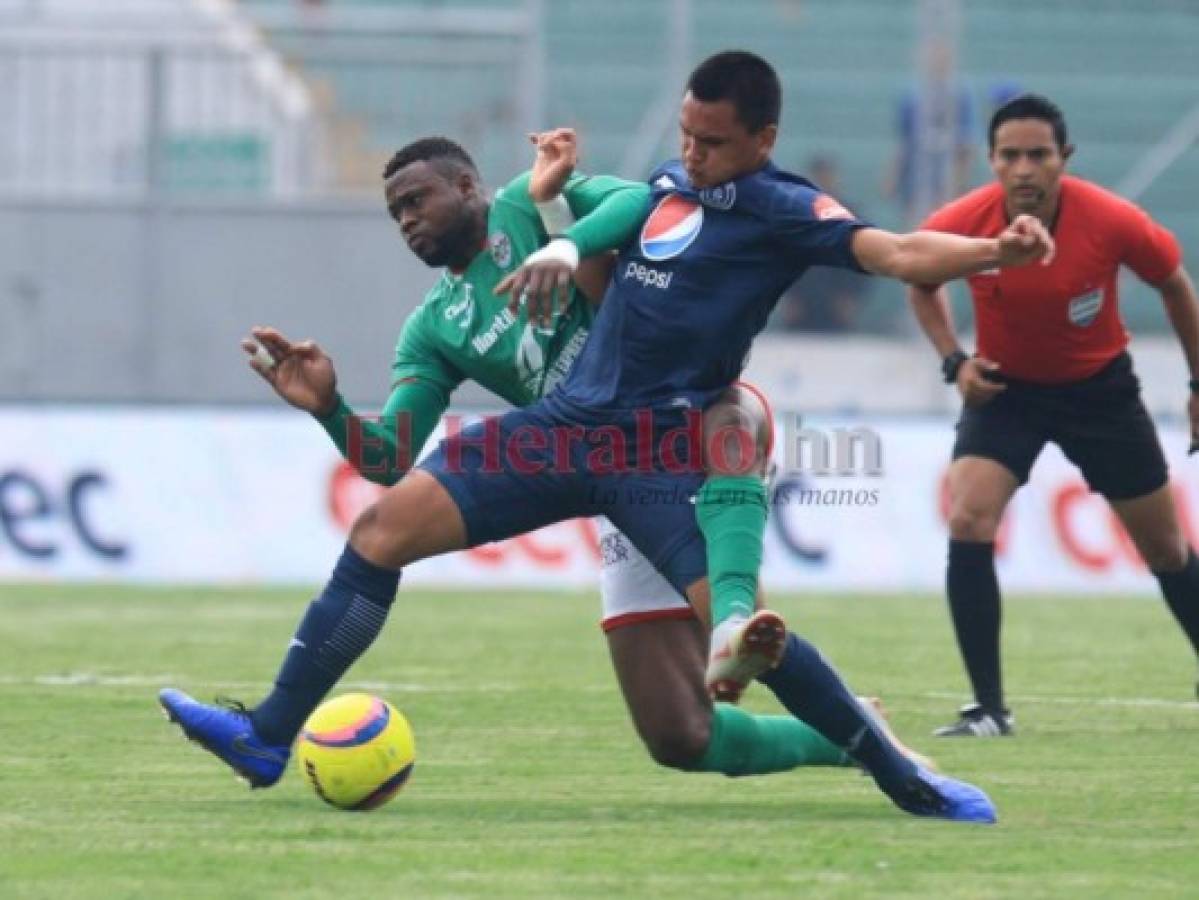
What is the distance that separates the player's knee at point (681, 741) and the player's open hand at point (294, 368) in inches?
53.1

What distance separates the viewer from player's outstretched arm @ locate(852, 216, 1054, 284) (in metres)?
6.38

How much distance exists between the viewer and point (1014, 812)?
717cm

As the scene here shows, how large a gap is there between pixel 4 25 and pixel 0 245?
1.66 metres

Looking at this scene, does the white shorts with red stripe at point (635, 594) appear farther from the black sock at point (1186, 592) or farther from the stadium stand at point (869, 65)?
the stadium stand at point (869, 65)

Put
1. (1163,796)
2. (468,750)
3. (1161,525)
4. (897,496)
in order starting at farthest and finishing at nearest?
(897,496), (1161,525), (468,750), (1163,796)

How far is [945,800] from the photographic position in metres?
6.94

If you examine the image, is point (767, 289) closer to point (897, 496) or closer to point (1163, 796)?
point (1163, 796)

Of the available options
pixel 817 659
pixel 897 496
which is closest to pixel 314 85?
pixel 897 496

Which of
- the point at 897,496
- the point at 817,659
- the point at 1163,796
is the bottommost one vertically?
the point at 897,496

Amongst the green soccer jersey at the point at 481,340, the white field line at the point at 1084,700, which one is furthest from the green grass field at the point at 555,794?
the green soccer jersey at the point at 481,340

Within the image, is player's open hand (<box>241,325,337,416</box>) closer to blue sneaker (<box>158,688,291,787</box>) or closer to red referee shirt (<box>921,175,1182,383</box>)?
blue sneaker (<box>158,688,291,787</box>)

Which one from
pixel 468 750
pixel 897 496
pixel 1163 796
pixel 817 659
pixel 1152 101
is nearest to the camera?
pixel 817 659

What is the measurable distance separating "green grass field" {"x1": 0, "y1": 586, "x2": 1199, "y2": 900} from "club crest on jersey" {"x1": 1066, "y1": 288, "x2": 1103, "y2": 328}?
4.96 feet

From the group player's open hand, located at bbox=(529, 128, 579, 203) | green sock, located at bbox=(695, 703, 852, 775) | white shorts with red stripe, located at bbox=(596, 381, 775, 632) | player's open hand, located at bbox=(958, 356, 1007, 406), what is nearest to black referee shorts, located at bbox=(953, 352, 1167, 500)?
player's open hand, located at bbox=(958, 356, 1007, 406)
